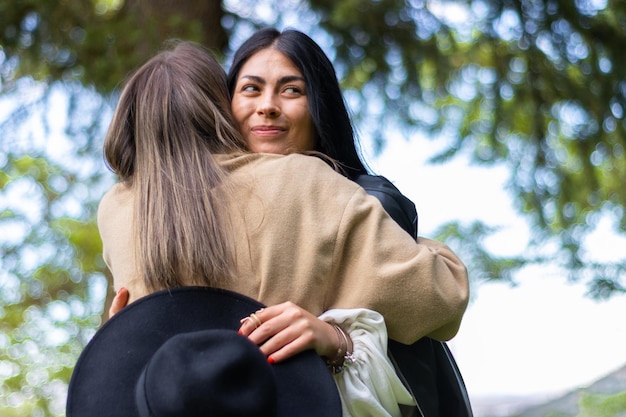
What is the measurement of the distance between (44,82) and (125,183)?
372 cm

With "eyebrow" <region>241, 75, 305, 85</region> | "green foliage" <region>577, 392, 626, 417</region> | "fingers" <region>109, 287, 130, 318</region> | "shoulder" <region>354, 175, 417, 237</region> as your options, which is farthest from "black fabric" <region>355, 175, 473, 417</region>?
"green foliage" <region>577, 392, 626, 417</region>

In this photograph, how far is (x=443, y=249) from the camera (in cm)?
243

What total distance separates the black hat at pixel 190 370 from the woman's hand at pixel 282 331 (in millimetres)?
30

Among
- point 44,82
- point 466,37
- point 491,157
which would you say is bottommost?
point 491,157

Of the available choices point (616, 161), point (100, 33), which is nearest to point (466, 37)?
point (616, 161)

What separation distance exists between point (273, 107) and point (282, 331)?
89 cm

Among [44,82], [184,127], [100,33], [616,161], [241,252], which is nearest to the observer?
[241,252]

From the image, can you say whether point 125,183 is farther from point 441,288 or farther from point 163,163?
point 441,288

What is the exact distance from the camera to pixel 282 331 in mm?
1981

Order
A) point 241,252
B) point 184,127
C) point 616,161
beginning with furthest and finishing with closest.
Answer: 1. point 616,161
2. point 184,127
3. point 241,252

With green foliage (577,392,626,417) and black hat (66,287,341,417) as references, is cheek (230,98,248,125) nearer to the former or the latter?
black hat (66,287,341,417)

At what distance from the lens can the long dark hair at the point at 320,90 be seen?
2715 millimetres

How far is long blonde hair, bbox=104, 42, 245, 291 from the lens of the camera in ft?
6.78

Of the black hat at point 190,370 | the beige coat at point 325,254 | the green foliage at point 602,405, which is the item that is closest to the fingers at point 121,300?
the beige coat at point 325,254
